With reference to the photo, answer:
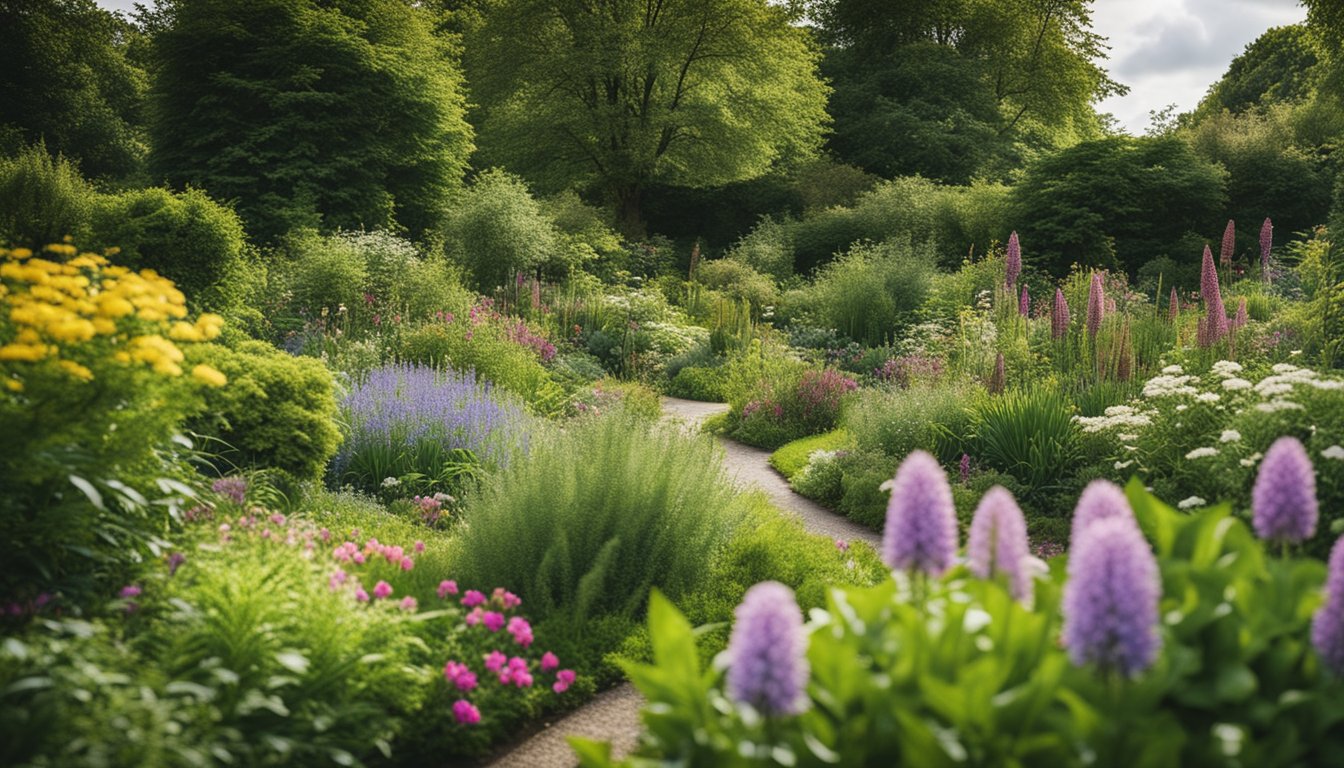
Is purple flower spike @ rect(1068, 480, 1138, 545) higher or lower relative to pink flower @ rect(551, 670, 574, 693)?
higher

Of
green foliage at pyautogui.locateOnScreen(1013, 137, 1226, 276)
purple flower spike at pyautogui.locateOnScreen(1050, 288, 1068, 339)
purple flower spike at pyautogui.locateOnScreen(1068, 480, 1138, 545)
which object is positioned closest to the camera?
purple flower spike at pyautogui.locateOnScreen(1068, 480, 1138, 545)

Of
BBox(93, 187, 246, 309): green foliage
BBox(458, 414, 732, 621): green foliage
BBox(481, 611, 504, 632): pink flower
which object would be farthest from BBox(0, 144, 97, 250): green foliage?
BBox(481, 611, 504, 632): pink flower

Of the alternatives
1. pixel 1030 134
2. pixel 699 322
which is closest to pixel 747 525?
pixel 699 322

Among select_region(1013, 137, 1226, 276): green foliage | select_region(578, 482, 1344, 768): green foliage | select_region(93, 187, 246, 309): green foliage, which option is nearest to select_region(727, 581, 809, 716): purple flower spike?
select_region(578, 482, 1344, 768): green foliage

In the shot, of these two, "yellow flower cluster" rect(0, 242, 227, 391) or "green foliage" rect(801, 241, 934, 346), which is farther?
"green foliage" rect(801, 241, 934, 346)

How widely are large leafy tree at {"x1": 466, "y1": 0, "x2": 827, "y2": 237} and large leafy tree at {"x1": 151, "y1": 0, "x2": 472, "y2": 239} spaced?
18.4 feet

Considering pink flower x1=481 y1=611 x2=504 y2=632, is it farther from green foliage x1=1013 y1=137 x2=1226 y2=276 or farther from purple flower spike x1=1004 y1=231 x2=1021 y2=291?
green foliage x1=1013 y1=137 x2=1226 y2=276

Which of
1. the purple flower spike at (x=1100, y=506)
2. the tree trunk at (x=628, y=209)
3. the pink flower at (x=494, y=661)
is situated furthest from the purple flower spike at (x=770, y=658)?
the tree trunk at (x=628, y=209)

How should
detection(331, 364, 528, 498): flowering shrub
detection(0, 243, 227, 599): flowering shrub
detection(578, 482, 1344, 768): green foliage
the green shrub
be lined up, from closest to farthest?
detection(578, 482, 1344, 768): green foliage, detection(0, 243, 227, 599): flowering shrub, the green shrub, detection(331, 364, 528, 498): flowering shrub

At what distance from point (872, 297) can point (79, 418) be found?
41.7 ft

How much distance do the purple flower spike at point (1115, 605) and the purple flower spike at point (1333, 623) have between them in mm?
459

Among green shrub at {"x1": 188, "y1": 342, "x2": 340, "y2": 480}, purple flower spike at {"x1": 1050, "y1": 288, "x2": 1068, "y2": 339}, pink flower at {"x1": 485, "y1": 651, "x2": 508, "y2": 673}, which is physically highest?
purple flower spike at {"x1": 1050, "y1": 288, "x2": 1068, "y2": 339}

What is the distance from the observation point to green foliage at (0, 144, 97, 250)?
1630cm

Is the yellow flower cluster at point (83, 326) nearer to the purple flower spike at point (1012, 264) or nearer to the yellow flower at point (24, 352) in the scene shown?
the yellow flower at point (24, 352)
